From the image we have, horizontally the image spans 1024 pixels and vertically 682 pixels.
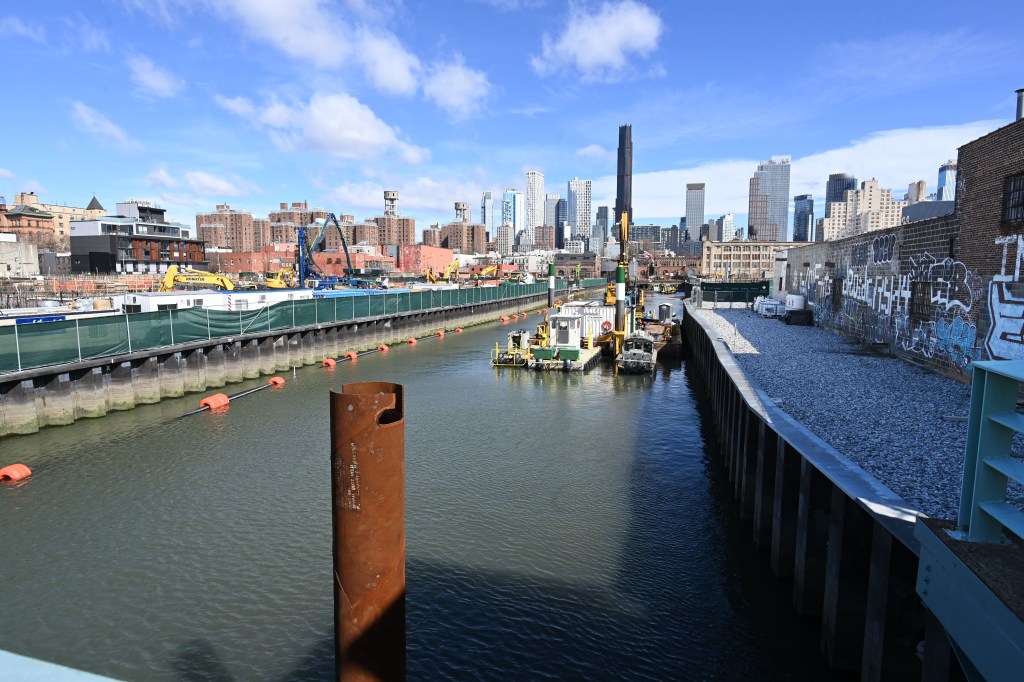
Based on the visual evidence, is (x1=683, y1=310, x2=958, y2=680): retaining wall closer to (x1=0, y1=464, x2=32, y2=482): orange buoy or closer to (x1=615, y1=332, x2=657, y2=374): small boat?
(x1=615, y1=332, x2=657, y2=374): small boat

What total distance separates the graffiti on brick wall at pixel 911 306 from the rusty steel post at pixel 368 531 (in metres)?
14.3

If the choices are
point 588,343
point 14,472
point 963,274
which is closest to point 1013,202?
point 963,274

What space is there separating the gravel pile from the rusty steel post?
8.87m

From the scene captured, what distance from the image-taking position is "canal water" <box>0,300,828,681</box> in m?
10.0

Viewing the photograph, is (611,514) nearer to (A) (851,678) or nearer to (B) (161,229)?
(A) (851,678)

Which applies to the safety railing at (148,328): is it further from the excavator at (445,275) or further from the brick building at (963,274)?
the excavator at (445,275)

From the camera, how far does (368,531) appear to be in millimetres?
3836

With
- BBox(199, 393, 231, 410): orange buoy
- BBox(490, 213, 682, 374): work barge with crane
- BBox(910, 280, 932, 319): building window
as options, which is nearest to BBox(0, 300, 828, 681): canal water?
BBox(199, 393, 231, 410): orange buoy

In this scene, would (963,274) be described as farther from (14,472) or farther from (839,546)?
(14,472)

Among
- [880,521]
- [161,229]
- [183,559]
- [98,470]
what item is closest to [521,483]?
[183,559]

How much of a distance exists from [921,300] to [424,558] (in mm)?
21572

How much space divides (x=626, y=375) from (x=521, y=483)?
2038cm

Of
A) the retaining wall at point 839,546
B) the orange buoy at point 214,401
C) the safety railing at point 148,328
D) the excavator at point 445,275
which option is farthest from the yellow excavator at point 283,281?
the retaining wall at point 839,546

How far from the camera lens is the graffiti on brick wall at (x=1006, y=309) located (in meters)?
16.4
